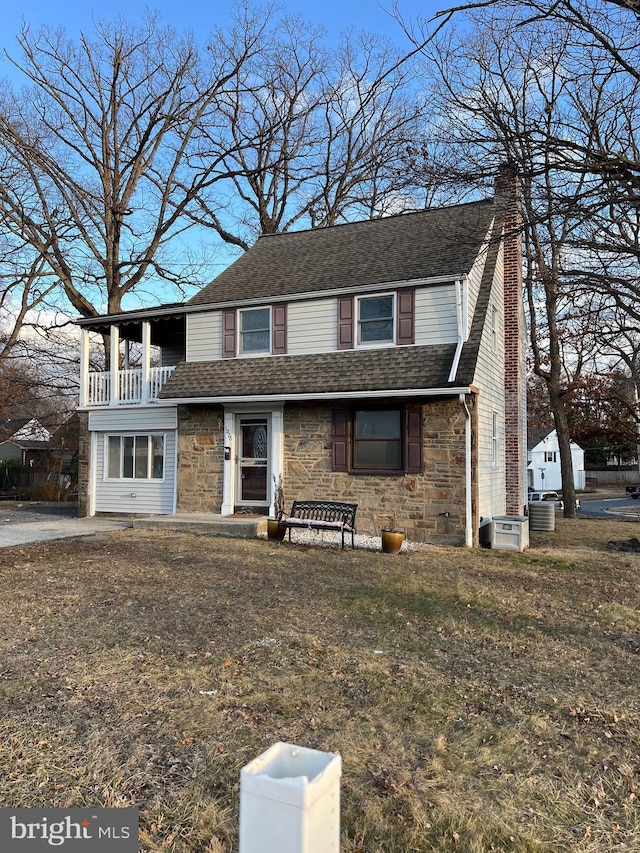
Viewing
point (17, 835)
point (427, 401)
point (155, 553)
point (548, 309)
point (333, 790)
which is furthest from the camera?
point (548, 309)

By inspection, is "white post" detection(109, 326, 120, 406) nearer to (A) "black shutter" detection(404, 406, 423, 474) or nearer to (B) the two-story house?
(B) the two-story house

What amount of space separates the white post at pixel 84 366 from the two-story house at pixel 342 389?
8 centimetres

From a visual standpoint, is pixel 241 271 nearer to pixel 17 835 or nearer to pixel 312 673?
pixel 312 673

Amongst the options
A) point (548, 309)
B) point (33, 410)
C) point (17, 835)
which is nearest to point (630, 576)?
point (17, 835)

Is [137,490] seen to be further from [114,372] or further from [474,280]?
[474,280]

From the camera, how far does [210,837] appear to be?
247 cm

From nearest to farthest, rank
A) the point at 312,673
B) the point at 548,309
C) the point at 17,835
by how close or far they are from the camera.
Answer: the point at 17,835 < the point at 312,673 < the point at 548,309

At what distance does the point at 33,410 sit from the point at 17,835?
4399 centimetres

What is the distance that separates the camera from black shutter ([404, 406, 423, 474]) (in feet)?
37.1

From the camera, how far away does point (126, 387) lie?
1497cm

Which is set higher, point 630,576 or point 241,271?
point 241,271

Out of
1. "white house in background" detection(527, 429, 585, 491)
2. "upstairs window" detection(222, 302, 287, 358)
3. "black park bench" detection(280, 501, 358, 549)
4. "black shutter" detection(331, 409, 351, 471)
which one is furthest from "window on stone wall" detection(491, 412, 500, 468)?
"white house in background" detection(527, 429, 585, 491)

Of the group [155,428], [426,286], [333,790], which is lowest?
[333,790]

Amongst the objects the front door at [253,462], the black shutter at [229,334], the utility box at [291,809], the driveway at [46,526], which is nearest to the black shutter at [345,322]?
the front door at [253,462]
